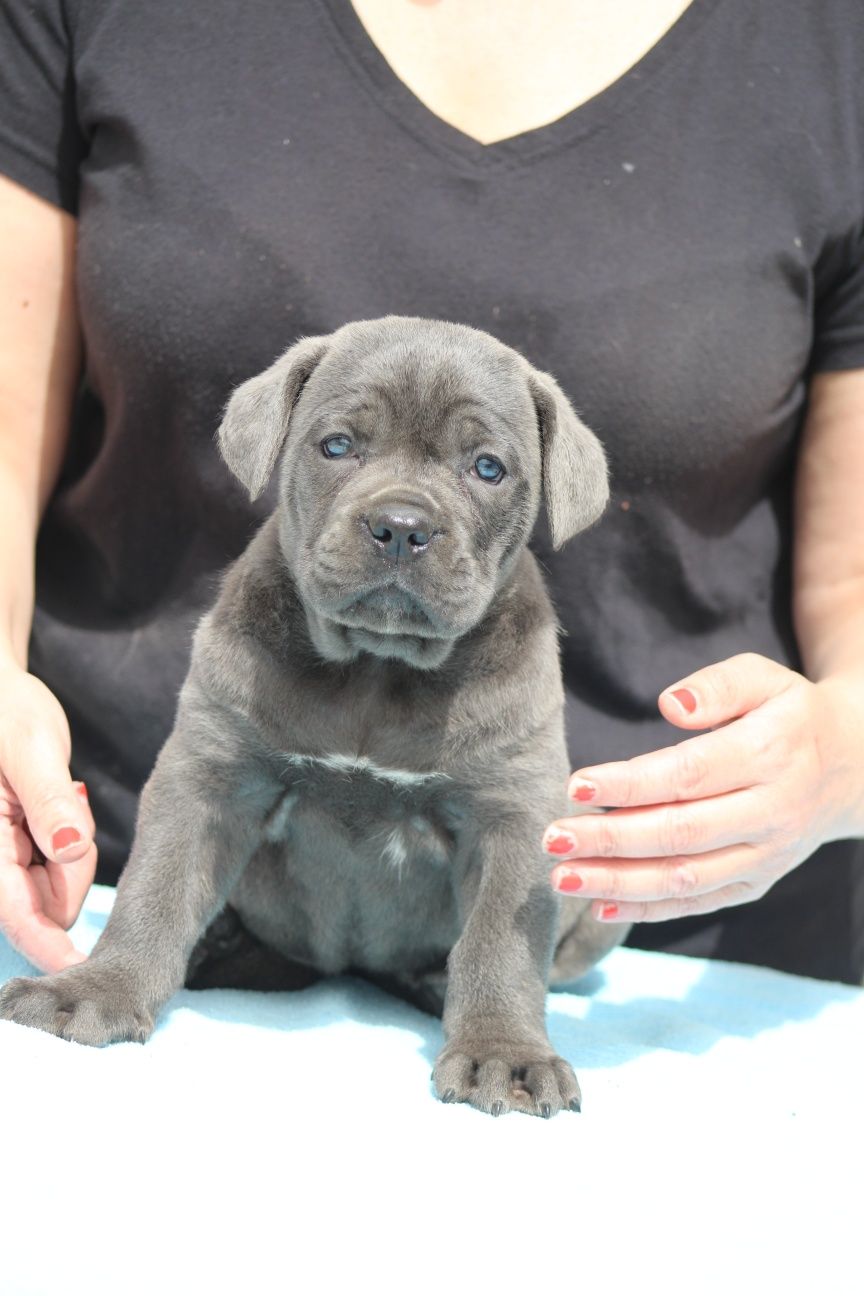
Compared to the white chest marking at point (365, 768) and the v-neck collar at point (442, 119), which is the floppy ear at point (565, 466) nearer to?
the white chest marking at point (365, 768)

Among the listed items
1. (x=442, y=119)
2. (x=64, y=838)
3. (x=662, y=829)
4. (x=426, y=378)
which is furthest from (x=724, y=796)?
(x=442, y=119)

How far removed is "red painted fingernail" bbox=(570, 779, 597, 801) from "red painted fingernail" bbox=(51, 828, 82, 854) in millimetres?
811

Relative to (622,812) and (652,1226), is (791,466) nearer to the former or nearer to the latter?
(622,812)

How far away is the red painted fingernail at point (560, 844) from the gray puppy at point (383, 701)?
0.50 ft

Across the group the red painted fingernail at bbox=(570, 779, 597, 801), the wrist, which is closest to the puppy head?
the red painted fingernail at bbox=(570, 779, 597, 801)

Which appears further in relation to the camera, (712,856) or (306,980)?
(306,980)

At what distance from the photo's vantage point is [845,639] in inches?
119

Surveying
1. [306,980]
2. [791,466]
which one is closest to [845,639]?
[791,466]

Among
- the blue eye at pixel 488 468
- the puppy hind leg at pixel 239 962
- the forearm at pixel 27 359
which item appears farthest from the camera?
the forearm at pixel 27 359

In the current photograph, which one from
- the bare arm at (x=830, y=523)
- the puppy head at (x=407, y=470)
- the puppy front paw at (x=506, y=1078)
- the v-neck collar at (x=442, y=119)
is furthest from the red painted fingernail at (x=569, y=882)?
the v-neck collar at (x=442, y=119)

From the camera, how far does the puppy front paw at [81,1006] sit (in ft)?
6.98

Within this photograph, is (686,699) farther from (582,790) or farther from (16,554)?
(16,554)

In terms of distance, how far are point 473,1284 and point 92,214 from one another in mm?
2324

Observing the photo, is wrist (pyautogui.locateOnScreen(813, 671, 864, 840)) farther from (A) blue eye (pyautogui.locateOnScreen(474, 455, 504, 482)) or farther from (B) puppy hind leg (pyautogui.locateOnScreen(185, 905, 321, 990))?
(B) puppy hind leg (pyautogui.locateOnScreen(185, 905, 321, 990))
